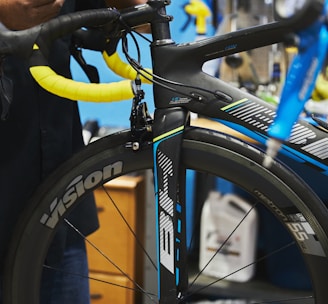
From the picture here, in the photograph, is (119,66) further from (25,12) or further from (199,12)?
(199,12)

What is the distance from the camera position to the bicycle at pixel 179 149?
772mm

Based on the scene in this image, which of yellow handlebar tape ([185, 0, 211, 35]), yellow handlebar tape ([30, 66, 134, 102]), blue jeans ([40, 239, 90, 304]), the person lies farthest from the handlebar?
yellow handlebar tape ([185, 0, 211, 35])

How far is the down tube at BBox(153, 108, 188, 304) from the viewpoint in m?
0.79

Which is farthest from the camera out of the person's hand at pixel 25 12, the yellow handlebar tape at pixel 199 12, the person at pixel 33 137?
the yellow handlebar tape at pixel 199 12

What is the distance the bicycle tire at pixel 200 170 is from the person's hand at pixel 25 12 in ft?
0.63

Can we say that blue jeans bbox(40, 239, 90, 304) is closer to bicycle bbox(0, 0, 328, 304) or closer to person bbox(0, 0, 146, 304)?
person bbox(0, 0, 146, 304)

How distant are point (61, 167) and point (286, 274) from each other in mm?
1090

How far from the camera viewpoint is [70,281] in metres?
1.04

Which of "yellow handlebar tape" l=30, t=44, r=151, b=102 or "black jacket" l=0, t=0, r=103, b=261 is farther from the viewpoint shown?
"black jacket" l=0, t=0, r=103, b=261

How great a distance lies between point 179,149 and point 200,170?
0.04 metres

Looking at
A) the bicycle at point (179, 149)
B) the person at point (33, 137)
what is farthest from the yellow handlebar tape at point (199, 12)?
the bicycle at point (179, 149)

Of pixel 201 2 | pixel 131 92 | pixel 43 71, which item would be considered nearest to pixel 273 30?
pixel 131 92

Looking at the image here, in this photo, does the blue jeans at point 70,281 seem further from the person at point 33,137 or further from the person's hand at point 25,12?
the person's hand at point 25,12

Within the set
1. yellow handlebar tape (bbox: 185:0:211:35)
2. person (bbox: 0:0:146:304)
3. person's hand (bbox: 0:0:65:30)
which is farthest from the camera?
yellow handlebar tape (bbox: 185:0:211:35)
